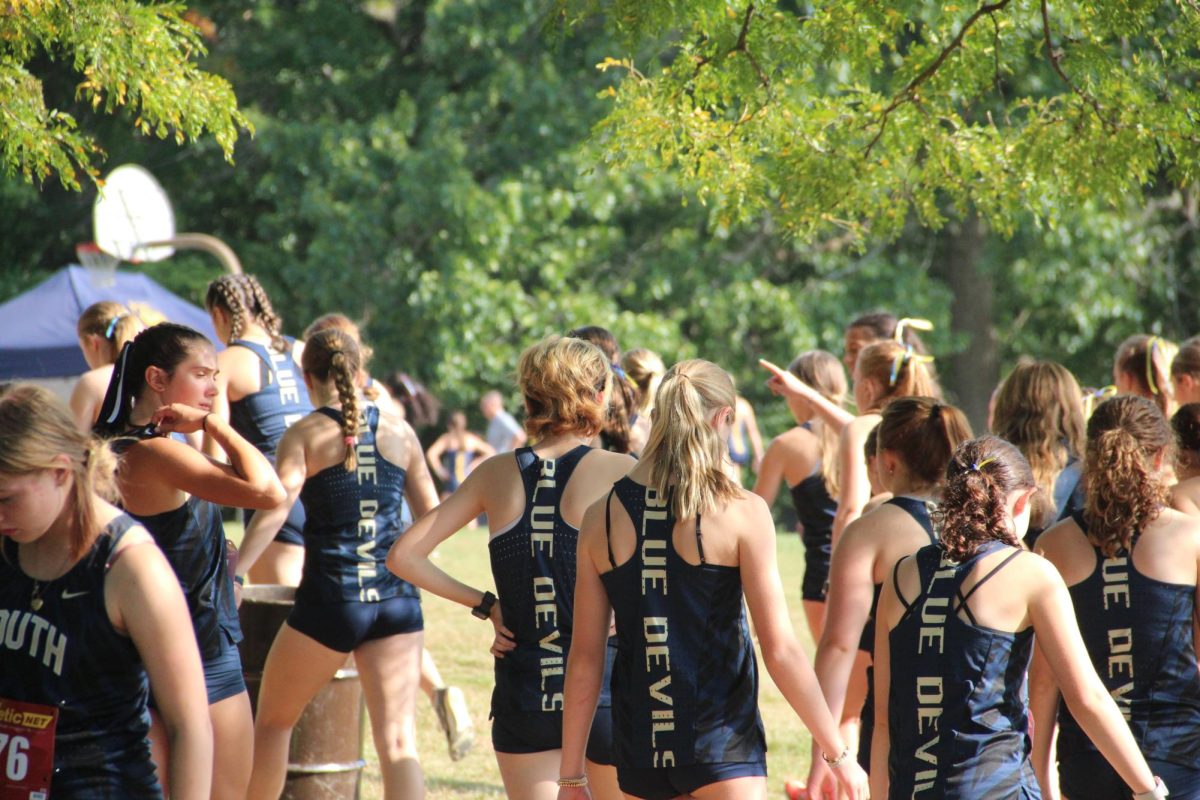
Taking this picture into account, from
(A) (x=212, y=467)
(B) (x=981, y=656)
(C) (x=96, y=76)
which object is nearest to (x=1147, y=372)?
(B) (x=981, y=656)

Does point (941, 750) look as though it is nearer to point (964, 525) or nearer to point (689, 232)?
point (964, 525)

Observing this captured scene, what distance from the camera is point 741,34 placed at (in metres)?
5.62

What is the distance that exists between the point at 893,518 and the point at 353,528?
7.04 feet

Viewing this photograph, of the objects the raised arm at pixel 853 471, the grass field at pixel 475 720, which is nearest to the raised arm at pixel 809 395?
the raised arm at pixel 853 471

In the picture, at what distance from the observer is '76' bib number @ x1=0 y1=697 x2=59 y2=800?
272 cm

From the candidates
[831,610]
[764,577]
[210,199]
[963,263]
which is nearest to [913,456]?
[831,610]

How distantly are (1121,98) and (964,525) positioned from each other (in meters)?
2.85

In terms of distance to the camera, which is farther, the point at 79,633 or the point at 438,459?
the point at 438,459

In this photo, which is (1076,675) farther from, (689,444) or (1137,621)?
(689,444)

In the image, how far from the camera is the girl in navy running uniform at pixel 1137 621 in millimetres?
3859

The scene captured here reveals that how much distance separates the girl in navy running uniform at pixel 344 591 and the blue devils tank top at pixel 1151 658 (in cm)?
251

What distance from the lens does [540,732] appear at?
424 centimetres

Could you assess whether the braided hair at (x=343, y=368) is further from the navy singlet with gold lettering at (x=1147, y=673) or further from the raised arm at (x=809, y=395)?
the navy singlet with gold lettering at (x=1147, y=673)

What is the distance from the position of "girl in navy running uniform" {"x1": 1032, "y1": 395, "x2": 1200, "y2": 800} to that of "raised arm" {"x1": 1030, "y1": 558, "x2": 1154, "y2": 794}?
45cm
